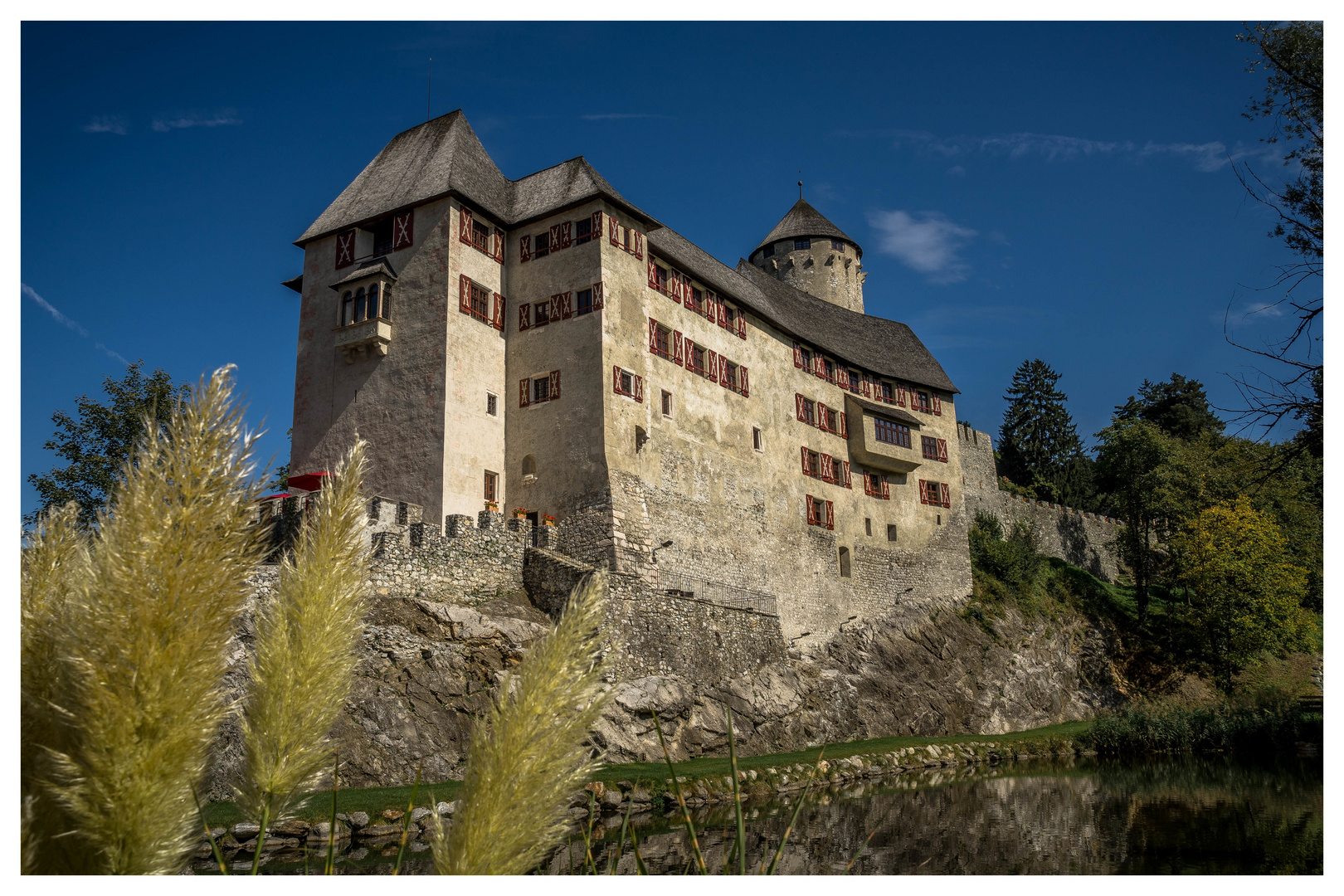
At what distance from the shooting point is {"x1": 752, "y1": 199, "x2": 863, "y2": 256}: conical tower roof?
5884 cm

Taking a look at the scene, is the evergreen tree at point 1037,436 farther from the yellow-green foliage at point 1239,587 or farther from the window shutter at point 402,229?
the window shutter at point 402,229

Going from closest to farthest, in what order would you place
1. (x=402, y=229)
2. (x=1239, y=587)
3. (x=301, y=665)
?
(x=301, y=665)
(x=402, y=229)
(x=1239, y=587)

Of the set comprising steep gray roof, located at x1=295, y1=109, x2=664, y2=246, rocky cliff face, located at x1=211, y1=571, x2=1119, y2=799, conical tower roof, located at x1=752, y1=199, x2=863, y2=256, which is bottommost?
rocky cliff face, located at x1=211, y1=571, x2=1119, y2=799

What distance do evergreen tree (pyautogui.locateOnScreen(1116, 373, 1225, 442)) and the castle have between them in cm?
4026

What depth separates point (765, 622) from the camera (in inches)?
1337

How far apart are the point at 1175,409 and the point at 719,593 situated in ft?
167

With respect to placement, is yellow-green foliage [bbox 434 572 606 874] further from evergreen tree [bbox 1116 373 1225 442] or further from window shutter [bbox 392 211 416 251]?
evergreen tree [bbox 1116 373 1225 442]

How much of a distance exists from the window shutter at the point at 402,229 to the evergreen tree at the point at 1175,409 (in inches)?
2189

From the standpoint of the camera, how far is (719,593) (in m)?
34.8

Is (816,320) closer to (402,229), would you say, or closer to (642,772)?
(402,229)

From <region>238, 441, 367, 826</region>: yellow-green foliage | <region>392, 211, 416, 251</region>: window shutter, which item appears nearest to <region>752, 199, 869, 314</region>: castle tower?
<region>392, 211, 416, 251</region>: window shutter

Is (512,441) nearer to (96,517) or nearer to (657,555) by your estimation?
(657,555)

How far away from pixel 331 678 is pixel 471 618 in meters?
22.2

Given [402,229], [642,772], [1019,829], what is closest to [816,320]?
[402,229]
